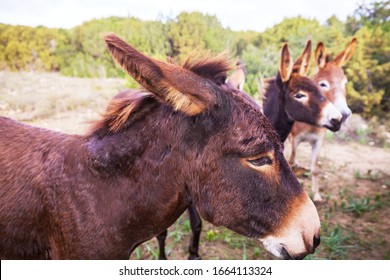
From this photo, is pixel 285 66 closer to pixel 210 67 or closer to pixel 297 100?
pixel 297 100

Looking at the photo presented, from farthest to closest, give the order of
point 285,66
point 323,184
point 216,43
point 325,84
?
point 323,184 < point 325,84 < point 216,43 < point 285,66

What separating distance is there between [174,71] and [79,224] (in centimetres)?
52

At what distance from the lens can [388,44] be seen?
6.74ft

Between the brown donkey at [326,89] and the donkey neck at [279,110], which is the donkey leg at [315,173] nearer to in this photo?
the brown donkey at [326,89]

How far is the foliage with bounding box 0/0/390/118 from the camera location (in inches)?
74.7

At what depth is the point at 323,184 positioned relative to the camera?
279 cm

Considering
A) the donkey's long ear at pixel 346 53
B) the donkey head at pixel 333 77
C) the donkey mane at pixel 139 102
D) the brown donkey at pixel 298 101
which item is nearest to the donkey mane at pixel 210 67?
the donkey mane at pixel 139 102

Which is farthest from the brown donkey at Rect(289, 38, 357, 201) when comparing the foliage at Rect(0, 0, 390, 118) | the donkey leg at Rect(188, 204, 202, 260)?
the donkey leg at Rect(188, 204, 202, 260)

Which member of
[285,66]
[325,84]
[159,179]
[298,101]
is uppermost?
[285,66]

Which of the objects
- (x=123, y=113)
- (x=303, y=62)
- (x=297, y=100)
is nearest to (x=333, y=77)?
(x=303, y=62)

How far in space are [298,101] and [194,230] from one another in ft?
3.98

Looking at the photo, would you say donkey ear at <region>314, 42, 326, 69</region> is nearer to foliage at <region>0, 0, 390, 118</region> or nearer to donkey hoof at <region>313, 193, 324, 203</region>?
foliage at <region>0, 0, 390, 118</region>

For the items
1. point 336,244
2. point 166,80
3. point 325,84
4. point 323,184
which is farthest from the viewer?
point 323,184
